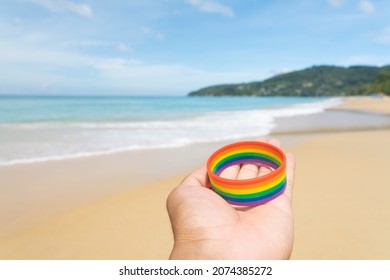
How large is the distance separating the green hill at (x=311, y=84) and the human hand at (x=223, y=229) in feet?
312

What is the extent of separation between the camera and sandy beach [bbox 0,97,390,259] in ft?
10.0

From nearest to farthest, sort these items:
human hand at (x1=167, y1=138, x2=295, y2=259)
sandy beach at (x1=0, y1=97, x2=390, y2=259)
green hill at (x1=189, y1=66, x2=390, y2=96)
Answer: human hand at (x1=167, y1=138, x2=295, y2=259) < sandy beach at (x1=0, y1=97, x2=390, y2=259) < green hill at (x1=189, y1=66, x2=390, y2=96)

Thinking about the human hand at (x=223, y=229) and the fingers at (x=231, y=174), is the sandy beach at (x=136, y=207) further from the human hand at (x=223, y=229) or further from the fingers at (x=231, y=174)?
the human hand at (x=223, y=229)

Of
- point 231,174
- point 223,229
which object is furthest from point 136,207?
point 223,229

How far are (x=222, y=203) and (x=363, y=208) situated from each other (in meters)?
2.65

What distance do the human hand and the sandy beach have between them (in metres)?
1.12

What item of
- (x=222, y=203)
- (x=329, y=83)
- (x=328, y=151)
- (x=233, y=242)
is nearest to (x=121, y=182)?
(x=222, y=203)

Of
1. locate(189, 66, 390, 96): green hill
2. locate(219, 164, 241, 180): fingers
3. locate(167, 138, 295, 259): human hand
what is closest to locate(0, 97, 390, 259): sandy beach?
locate(219, 164, 241, 180): fingers

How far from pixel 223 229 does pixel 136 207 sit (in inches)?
95.8

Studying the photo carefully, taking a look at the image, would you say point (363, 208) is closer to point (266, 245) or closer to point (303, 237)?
point (303, 237)

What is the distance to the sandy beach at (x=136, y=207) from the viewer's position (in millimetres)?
3049

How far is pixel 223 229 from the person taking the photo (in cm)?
178

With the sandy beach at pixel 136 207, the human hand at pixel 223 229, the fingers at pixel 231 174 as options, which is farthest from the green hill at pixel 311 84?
the human hand at pixel 223 229

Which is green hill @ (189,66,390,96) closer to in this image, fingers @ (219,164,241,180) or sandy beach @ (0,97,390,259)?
sandy beach @ (0,97,390,259)
